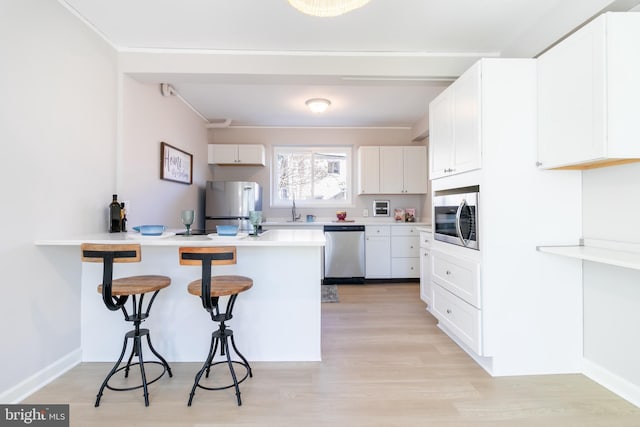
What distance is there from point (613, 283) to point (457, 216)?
3.09 ft

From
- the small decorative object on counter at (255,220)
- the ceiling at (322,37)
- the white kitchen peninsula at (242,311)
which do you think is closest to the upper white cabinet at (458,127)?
the ceiling at (322,37)

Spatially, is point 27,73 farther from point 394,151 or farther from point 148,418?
point 394,151

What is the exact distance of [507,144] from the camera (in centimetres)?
202

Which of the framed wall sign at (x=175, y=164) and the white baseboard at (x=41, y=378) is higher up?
the framed wall sign at (x=175, y=164)

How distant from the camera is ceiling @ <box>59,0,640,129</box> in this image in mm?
2074

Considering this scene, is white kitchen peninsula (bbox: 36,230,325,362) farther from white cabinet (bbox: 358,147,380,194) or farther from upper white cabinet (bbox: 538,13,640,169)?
white cabinet (bbox: 358,147,380,194)

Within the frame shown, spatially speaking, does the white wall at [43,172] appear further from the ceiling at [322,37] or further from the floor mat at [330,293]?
the floor mat at [330,293]

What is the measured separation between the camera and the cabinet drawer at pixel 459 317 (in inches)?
81.6

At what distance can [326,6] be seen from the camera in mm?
1476

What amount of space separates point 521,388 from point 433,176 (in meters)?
1.70

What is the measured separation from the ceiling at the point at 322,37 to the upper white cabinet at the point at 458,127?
0.38 meters

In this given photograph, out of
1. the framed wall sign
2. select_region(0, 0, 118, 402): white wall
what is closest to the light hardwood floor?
select_region(0, 0, 118, 402): white wall

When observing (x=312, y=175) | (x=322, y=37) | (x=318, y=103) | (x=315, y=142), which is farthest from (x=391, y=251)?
(x=322, y=37)

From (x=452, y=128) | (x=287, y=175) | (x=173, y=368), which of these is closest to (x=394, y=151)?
(x=287, y=175)
